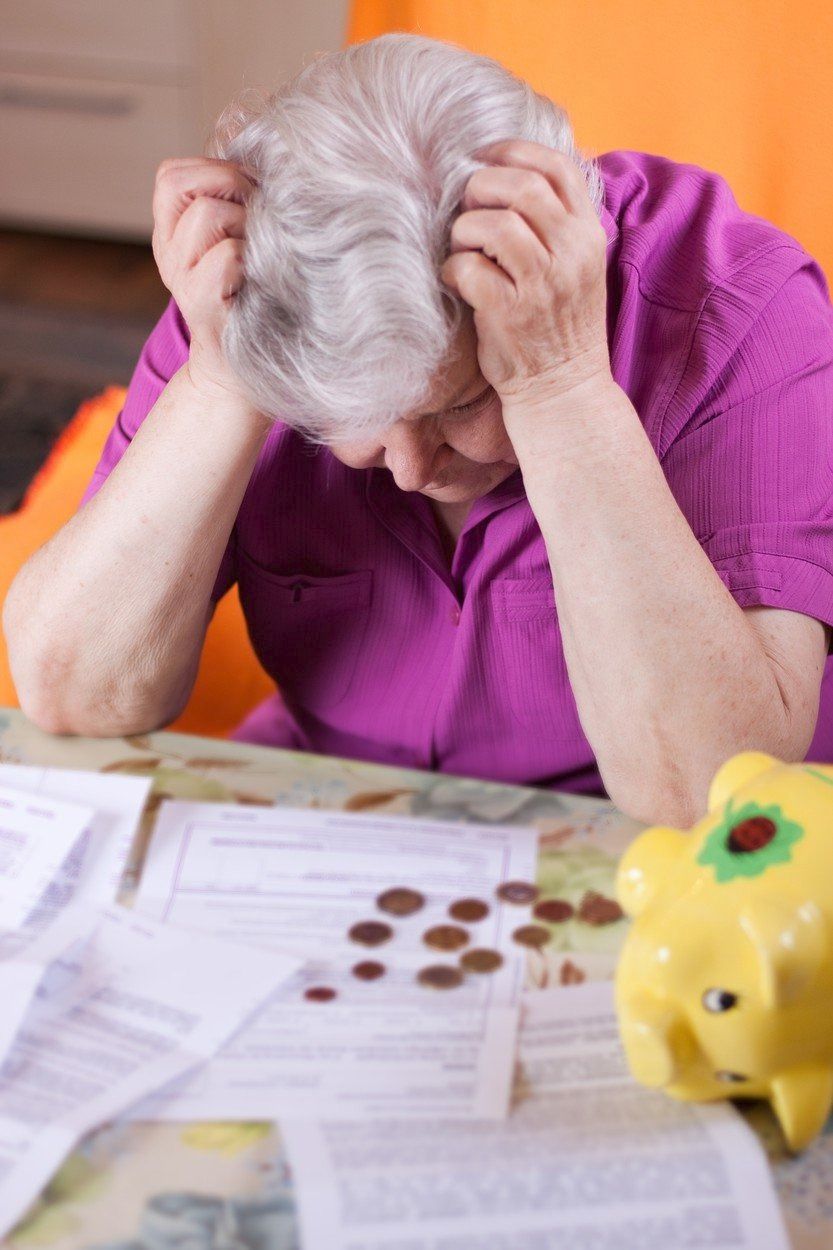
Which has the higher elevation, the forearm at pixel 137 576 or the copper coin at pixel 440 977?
the forearm at pixel 137 576

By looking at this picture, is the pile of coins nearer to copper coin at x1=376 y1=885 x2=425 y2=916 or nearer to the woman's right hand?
copper coin at x1=376 y1=885 x2=425 y2=916

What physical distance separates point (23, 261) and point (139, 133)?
54cm

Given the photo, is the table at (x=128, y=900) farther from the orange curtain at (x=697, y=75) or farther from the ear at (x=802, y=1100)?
the orange curtain at (x=697, y=75)

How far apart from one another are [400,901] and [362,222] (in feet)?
1.46

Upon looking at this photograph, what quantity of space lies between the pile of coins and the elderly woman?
11cm

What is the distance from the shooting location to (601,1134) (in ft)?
2.44

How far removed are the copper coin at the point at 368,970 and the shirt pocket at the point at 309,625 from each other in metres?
0.36

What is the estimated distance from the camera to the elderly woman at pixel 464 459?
838mm

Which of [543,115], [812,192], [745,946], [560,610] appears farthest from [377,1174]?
[812,192]

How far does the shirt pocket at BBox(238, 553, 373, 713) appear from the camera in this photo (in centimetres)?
116

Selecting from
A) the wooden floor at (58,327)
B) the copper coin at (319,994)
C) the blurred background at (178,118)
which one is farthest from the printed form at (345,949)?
the wooden floor at (58,327)

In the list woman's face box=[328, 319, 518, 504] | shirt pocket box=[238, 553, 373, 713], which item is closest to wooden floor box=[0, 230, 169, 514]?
shirt pocket box=[238, 553, 373, 713]

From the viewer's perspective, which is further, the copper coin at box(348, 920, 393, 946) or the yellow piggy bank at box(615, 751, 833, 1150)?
the copper coin at box(348, 920, 393, 946)

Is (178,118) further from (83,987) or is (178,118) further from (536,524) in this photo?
(83,987)
